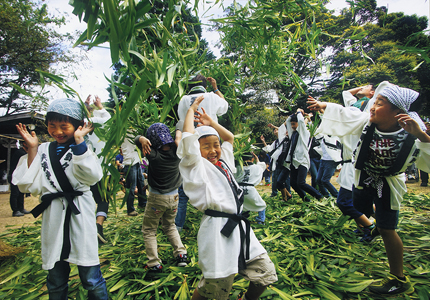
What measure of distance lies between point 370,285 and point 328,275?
39cm

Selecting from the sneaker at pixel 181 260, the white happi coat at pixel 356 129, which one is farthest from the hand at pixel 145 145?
the white happi coat at pixel 356 129

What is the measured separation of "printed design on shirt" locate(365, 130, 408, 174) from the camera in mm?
2184

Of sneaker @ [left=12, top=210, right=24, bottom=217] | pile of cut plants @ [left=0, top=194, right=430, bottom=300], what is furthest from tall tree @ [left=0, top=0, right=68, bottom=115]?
pile of cut plants @ [left=0, top=194, right=430, bottom=300]

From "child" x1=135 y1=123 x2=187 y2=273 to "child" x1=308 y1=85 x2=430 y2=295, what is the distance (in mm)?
2070

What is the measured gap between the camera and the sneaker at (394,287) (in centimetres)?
210

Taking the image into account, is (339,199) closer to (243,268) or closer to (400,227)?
(400,227)

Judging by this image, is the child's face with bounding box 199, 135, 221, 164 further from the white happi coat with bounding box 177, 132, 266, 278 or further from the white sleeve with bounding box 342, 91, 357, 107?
the white sleeve with bounding box 342, 91, 357, 107

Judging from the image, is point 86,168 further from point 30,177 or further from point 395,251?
point 395,251

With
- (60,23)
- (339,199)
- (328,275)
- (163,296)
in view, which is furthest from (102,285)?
(60,23)

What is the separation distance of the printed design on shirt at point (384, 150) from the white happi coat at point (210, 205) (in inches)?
61.2

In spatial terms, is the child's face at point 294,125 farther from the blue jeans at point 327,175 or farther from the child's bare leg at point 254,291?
the child's bare leg at point 254,291

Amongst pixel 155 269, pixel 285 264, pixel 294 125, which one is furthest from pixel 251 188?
pixel 294 125

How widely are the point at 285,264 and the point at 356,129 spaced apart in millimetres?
1786

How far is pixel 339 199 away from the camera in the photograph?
3.34 meters
